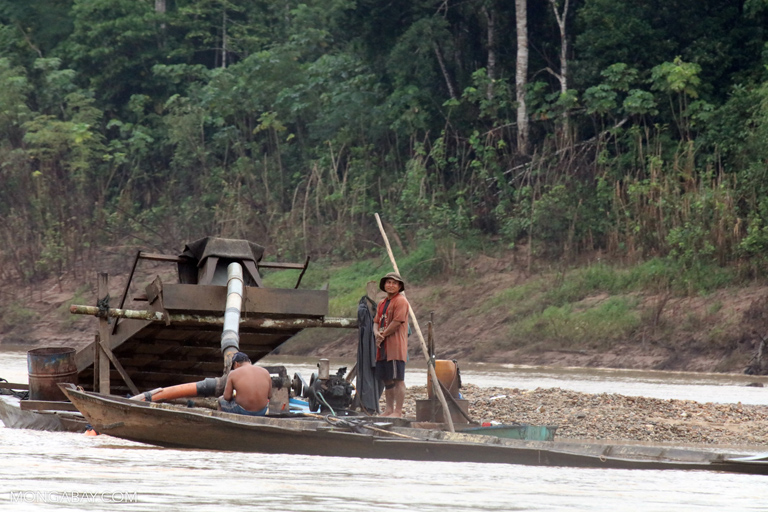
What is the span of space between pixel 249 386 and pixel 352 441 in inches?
47.5

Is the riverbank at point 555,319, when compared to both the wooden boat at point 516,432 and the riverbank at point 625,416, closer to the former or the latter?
the riverbank at point 625,416

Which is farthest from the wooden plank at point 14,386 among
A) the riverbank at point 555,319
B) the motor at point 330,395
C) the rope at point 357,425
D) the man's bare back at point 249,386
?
the riverbank at point 555,319

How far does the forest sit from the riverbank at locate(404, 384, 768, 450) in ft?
28.6

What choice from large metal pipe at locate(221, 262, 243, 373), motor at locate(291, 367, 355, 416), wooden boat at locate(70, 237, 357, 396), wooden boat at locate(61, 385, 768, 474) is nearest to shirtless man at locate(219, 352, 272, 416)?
wooden boat at locate(61, 385, 768, 474)

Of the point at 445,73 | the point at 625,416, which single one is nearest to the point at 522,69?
the point at 445,73

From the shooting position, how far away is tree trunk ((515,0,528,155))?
28.7m

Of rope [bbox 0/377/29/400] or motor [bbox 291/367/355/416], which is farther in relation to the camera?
rope [bbox 0/377/29/400]

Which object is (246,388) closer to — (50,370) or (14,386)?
(50,370)

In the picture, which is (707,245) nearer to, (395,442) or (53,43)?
(395,442)

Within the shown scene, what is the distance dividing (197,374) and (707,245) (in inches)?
519

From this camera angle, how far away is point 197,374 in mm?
14633

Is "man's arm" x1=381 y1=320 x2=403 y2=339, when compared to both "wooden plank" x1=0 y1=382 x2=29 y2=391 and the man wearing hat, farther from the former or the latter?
"wooden plank" x1=0 y1=382 x2=29 y2=391

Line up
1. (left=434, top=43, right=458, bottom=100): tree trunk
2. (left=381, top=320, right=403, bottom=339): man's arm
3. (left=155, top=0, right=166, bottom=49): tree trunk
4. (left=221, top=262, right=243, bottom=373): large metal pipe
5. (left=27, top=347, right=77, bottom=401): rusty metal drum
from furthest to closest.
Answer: (left=155, top=0, right=166, bottom=49): tree trunk → (left=434, top=43, right=458, bottom=100): tree trunk → (left=27, top=347, right=77, bottom=401): rusty metal drum → (left=381, top=320, right=403, bottom=339): man's arm → (left=221, top=262, right=243, bottom=373): large metal pipe

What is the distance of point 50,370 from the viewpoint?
13117 mm
